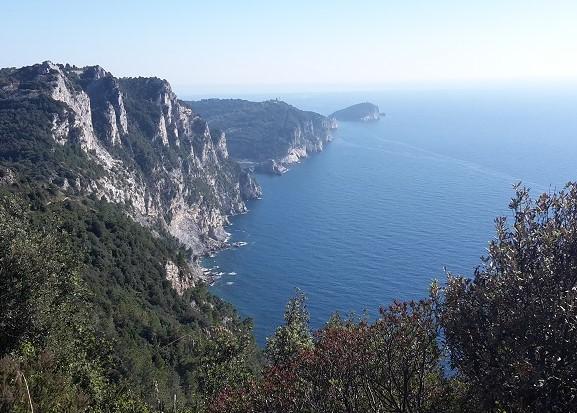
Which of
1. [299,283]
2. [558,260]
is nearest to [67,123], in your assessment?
[299,283]

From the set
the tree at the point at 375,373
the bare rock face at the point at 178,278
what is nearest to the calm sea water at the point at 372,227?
the bare rock face at the point at 178,278

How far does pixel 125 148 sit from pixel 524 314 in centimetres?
11833

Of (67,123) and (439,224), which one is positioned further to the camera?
(439,224)

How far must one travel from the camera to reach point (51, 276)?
74.1 feet

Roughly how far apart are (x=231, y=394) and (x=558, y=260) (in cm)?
934

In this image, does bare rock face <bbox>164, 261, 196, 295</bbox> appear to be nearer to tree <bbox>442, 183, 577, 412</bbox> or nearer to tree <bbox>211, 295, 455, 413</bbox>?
tree <bbox>211, 295, 455, 413</bbox>

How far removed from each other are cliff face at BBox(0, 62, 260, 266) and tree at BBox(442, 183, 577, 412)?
7014 cm

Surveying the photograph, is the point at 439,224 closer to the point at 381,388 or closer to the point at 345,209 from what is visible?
the point at 345,209

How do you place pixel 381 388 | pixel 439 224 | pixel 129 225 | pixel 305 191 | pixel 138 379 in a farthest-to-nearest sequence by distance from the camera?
pixel 305 191 → pixel 439 224 → pixel 129 225 → pixel 138 379 → pixel 381 388

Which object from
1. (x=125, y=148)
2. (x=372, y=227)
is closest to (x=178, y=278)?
(x=125, y=148)

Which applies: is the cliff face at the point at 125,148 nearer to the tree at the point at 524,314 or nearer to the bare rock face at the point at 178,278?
the bare rock face at the point at 178,278

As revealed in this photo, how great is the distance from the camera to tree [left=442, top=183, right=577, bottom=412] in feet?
31.6

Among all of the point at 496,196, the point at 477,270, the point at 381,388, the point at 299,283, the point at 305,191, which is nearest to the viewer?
the point at 477,270

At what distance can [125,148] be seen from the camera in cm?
12044
